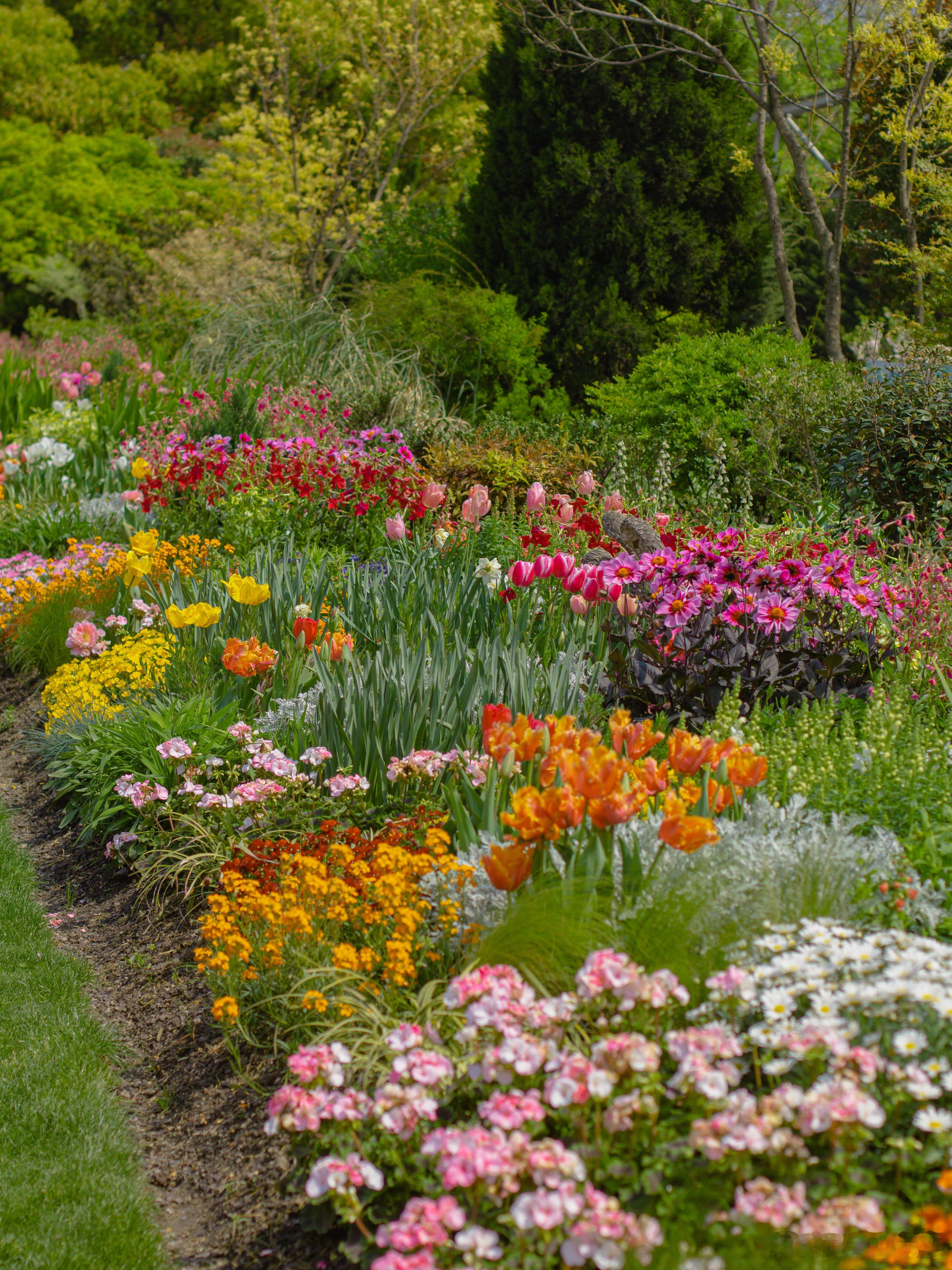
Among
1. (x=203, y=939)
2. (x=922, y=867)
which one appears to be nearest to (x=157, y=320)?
(x=203, y=939)

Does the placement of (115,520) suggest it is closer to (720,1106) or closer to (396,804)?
(396,804)

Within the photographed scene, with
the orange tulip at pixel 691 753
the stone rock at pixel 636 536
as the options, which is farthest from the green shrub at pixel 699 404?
the orange tulip at pixel 691 753

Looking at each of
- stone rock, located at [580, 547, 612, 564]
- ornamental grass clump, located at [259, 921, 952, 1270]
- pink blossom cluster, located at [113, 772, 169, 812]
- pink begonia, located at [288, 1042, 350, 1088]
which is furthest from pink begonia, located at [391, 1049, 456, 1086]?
stone rock, located at [580, 547, 612, 564]

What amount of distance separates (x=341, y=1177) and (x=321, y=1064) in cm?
24

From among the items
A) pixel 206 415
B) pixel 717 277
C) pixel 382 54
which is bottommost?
pixel 206 415

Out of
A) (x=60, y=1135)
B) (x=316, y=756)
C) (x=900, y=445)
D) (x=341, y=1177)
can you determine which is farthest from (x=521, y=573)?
(x=900, y=445)

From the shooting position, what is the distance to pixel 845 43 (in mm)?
8453

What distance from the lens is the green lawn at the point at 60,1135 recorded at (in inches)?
88.0

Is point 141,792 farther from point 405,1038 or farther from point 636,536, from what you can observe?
point 636,536

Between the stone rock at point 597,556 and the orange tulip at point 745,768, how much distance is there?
1.90 meters

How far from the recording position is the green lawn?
7.34 ft

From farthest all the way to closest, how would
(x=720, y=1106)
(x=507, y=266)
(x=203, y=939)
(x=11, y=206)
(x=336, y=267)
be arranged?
1. (x=11, y=206)
2. (x=336, y=267)
3. (x=507, y=266)
4. (x=203, y=939)
5. (x=720, y=1106)

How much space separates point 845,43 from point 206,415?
600 centimetres

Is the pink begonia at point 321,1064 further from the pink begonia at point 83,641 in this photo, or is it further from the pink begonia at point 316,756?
the pink begonia at point 83,641
